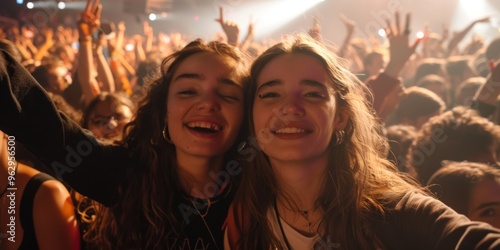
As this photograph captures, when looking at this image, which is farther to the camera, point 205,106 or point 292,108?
point 205,106

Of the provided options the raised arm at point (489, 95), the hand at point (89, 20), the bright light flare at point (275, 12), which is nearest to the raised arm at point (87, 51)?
the hand at point (89, 20)

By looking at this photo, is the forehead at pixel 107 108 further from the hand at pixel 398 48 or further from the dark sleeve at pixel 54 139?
the hand at pixel 398 48

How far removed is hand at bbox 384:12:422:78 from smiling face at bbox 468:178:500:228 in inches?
42.0

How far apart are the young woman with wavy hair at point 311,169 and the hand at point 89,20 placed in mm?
1781

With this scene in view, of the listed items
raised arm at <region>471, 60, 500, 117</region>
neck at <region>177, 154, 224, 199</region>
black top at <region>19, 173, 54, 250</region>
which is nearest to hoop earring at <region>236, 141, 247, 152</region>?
neck at <region>177, 154, 224, 199</region>

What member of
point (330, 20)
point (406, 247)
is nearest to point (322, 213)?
point (406, 247)

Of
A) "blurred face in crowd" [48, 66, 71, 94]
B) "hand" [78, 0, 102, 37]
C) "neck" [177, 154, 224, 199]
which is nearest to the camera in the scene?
"neck" [177, 154, 224, 199]

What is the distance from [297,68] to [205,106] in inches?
14.6

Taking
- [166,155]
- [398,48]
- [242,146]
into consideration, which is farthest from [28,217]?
[398,48]

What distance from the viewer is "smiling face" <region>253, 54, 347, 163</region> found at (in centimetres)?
151

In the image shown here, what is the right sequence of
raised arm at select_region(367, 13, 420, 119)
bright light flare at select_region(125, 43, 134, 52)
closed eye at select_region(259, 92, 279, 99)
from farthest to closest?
1. bright light flare at select_region(125, 43, 134, 52)
2. raised arm at select_region(367, 13, 420, 119)
3. closed eye at select_region(259, 92, 279, 99)

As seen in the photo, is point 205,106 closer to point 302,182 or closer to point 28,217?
point 302,182

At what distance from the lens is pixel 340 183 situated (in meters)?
1.55

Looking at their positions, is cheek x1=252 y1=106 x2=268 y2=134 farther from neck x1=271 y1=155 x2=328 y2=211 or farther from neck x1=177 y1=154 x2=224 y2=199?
neck x1=177 y1=154 x2=224 y2=199
